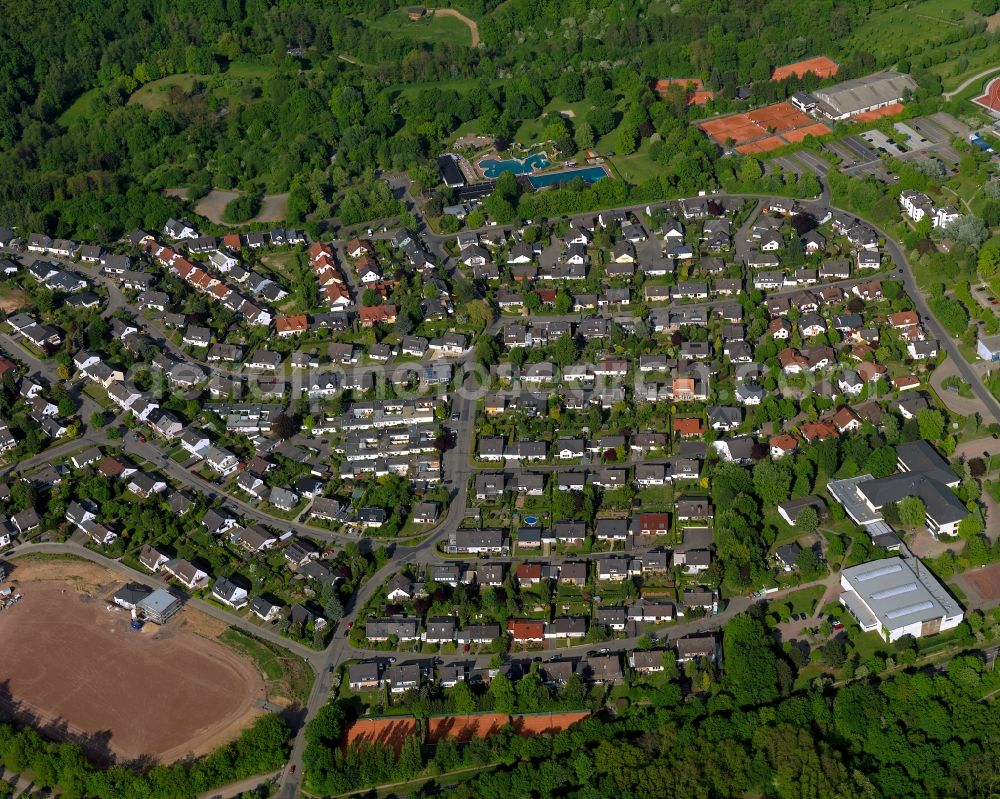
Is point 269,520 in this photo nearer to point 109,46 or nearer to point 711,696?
point 711,696

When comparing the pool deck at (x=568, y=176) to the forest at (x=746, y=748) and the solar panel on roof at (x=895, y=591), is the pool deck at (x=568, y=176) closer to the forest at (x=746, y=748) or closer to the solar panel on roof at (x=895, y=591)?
the solar panel on roof at (x=895, y=591)

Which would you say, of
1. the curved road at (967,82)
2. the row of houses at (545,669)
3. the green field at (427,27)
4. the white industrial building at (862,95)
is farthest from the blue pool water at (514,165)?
the row of houses at (545,669)

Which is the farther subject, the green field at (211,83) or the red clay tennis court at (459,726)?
the green field at (211,83)

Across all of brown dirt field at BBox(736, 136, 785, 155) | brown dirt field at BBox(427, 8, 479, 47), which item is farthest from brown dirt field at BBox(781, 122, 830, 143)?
brown dirt field at BBox(427, 8, 479, 47)

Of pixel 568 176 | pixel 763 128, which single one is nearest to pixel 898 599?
pixel 568 176

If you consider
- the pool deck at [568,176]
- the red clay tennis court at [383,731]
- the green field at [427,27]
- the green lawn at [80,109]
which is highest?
the red clay tennis court at [383,731]

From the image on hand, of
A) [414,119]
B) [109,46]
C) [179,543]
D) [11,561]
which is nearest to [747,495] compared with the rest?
[179,543]

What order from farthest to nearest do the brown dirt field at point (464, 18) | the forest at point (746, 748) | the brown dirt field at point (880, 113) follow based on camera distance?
the brown dirt field at point (464, 18), the brown dirt field at point (880, 113), the forest at point (746, 748)
